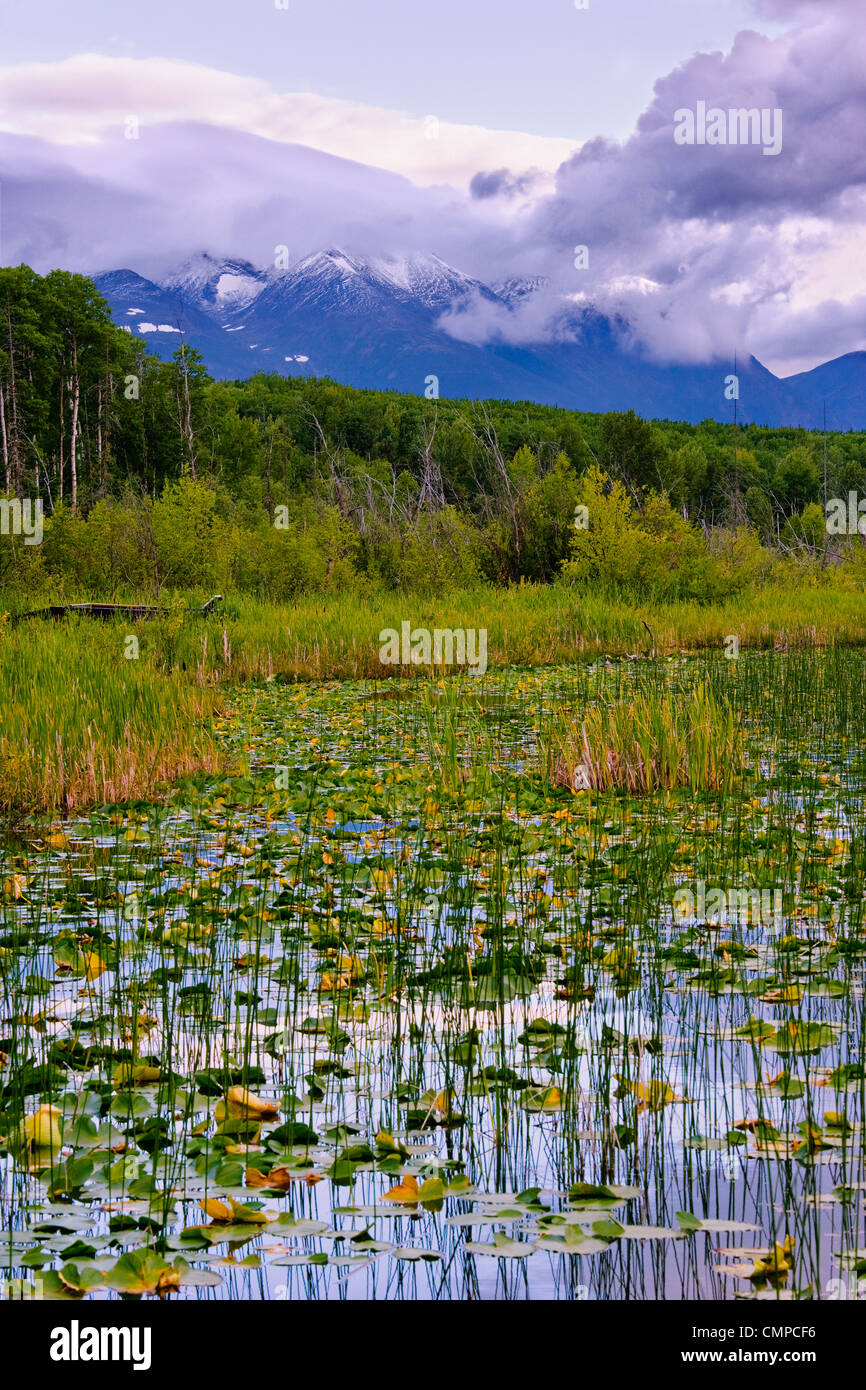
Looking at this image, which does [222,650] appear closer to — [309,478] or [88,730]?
[88,730]

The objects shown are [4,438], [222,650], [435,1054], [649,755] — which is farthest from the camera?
[4,438]

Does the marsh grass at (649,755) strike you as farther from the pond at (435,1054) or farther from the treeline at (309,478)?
the treeline at (309,478)

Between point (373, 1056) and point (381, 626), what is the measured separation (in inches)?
589

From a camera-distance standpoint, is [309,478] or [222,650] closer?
[222,650]

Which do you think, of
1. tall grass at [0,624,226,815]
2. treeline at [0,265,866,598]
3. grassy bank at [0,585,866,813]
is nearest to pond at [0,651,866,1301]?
tall grass at [0,624,226,815]

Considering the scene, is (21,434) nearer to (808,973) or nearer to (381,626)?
(381,626)

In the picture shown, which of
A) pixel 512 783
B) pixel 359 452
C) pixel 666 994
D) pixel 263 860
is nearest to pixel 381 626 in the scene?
pixel 512 783

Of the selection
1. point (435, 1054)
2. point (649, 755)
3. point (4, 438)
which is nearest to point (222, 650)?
point (649, 755)

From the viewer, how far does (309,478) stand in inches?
2421

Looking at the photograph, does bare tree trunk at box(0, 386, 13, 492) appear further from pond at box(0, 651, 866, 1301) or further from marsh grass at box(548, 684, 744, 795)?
pond at box(0, 651, 866, 1301)

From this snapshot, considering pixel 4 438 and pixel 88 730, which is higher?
pixel 4 438

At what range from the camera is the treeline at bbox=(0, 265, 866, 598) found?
2503cm
